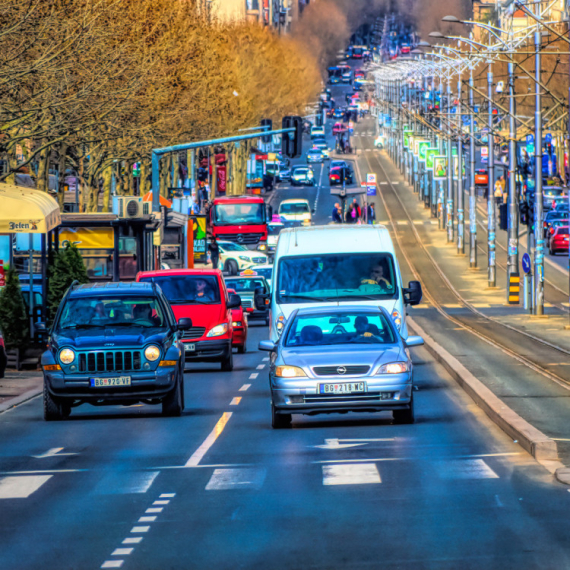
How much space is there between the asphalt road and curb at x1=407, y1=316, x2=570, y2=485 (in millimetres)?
133

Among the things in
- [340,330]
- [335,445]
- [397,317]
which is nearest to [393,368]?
[340,330]

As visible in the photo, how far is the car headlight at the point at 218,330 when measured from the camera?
87.8ft

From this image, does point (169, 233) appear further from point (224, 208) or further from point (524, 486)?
point (524, 486)

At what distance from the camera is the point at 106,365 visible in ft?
59.3

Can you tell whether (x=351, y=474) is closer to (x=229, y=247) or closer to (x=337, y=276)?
(x=337, y=276)

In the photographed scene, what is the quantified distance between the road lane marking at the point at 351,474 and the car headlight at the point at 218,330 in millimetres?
13982

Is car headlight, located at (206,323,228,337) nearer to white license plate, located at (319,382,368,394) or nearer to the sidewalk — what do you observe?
the sidewalk

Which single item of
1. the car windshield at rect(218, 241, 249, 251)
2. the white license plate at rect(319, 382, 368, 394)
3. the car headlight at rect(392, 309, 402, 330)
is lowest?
the car windshield at rect(218, 241, 249, 251)

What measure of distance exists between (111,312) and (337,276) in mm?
5372

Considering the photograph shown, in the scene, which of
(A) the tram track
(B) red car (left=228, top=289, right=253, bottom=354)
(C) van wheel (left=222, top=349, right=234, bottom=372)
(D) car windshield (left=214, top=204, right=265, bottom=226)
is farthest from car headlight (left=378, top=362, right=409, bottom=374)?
(D) car windshield (left=214, top=204, right=265, bottom=226)

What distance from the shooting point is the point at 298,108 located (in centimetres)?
14900

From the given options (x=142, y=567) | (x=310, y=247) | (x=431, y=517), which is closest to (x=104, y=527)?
(x=142, y=567)

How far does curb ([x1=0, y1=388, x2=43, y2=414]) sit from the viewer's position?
67.5 ft

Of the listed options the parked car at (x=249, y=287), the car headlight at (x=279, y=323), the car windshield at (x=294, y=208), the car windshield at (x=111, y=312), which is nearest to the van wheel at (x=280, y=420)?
the car windshield at (x=111, y=312)
